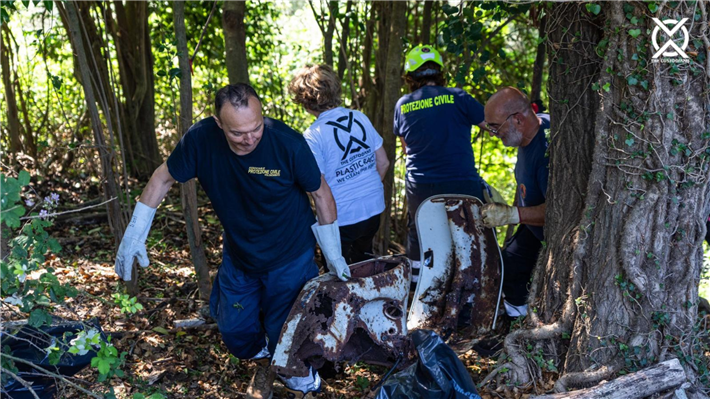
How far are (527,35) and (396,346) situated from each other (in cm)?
476

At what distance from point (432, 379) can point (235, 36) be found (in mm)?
2769

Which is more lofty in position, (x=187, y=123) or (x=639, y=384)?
(x=187, y=123)

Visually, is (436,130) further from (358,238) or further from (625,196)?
(625,196)

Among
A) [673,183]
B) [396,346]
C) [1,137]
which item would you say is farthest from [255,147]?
[1,137]

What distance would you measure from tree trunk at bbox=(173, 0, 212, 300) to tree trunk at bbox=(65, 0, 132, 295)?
0.43m

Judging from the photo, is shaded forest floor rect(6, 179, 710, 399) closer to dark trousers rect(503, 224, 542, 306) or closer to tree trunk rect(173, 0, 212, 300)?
tree trunk rect(173, 0, 212, 300)

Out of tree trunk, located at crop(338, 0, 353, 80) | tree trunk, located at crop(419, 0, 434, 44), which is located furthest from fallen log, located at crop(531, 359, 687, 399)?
tree trunk, located at crop(419, 0, 434, 44)

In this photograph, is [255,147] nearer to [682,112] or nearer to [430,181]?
[430,181]

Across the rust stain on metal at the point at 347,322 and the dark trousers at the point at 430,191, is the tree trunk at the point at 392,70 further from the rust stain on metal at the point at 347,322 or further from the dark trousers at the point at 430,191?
the rust stain on metal at the point at 347,322

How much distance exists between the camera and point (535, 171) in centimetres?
393

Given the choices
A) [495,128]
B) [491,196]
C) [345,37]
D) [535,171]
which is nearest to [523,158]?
A: [535,171]

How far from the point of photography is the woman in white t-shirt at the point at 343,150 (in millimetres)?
3945

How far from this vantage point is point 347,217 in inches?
163

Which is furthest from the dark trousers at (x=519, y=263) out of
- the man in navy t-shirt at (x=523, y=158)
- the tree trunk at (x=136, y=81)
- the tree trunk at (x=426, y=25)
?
the tree trunk at (x=136, y=81)
